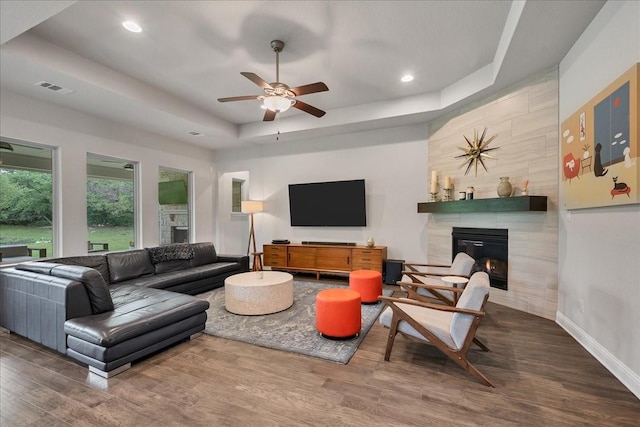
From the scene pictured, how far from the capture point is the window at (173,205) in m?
5.98

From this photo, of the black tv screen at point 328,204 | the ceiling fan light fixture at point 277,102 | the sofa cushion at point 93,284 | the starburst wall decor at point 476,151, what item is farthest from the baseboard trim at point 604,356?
the sofa cushion at point 93,284

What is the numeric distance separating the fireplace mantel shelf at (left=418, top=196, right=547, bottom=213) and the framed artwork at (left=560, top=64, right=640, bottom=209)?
0.30m

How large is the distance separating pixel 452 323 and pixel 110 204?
5654mm

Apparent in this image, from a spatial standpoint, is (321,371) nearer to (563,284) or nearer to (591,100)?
(563,284)

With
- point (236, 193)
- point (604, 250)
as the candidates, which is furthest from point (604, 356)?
point (236, 193)

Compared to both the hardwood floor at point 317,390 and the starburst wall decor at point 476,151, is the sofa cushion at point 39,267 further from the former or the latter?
the starburst wall decor at point 476,151

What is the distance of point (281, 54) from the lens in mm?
3438

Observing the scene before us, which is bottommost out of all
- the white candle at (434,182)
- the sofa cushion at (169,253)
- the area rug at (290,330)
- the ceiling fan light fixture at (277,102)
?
the area rug at (290,330)

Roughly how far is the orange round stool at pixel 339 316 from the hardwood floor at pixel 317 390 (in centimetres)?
22

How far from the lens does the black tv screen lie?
566 cm

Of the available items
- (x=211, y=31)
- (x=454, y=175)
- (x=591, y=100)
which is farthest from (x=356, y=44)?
(x=454, y=175)

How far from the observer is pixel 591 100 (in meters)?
2.58

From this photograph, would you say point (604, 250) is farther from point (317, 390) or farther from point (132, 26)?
point (132, 26)

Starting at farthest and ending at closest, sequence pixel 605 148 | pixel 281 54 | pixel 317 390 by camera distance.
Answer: pixel 281 54, pixel 605 148, pixel 317 390
